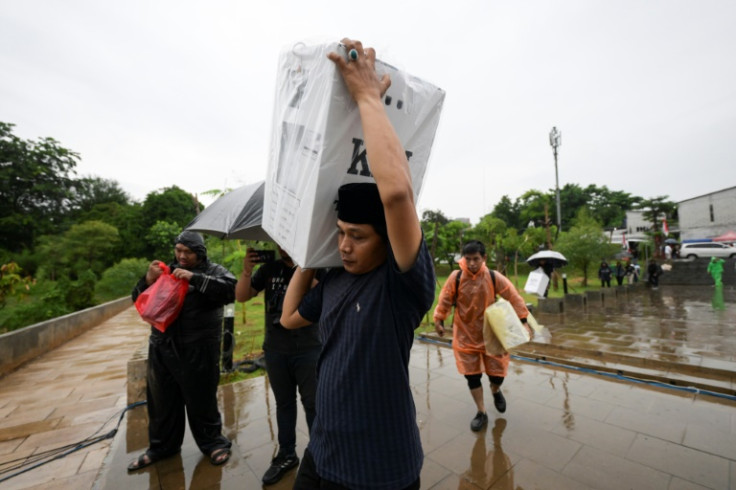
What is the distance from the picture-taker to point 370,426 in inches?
47.5

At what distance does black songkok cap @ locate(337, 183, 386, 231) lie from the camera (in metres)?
1.14

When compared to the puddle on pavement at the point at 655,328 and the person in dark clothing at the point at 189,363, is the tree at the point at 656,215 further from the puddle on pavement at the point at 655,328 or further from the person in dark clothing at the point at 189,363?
the person in dark clothing at the point at 189,363

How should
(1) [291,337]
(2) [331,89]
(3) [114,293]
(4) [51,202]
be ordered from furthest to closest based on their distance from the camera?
(4) [51,202]
(3) [114,293]
(1) [291,337]
(2) [331,89]

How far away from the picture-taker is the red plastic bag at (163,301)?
262 cm

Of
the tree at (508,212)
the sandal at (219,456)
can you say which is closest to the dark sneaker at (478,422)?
the sandal at (219,456)

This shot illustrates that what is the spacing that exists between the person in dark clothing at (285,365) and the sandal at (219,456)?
510 millimetres

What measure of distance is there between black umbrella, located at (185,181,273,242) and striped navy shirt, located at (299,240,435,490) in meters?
1.08

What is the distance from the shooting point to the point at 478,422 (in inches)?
132

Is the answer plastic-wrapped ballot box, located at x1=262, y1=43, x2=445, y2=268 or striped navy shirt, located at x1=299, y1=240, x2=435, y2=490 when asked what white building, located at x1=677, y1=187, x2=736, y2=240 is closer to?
plastic-wrapped ballot box, located at x1=262, y1=43, x2=445, y2=268

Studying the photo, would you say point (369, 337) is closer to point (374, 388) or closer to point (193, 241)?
point (374, 388)

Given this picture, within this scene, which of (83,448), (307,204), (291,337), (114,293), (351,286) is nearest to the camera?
(307,204)

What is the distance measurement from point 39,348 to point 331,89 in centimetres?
1097

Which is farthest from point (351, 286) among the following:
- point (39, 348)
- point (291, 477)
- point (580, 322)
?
point (39, 348)

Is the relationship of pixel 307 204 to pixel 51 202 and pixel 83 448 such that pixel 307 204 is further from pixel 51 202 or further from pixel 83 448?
pixel 51 202
